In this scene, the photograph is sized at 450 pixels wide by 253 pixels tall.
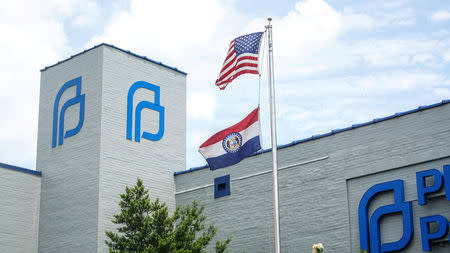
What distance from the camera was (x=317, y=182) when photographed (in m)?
25.8

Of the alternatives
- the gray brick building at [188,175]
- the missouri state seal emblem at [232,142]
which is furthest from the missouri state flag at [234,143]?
the gray brick building at [188,175]

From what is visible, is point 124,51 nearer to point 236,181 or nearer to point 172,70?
point 172,70

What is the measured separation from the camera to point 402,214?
2323cm

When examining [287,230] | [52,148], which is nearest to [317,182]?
[287,230]

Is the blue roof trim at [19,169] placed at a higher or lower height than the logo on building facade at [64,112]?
lower

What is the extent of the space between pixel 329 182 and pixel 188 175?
6.89 meters

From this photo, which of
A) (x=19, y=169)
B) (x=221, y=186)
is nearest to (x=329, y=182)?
(x=221, y=186)

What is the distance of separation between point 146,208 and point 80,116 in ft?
22.5

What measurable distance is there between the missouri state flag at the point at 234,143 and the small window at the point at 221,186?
7.37 m

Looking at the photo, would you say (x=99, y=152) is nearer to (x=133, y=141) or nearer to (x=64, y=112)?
(x=133, y=141)

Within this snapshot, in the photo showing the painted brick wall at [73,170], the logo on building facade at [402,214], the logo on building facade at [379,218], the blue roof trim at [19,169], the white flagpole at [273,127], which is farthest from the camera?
the blue roof trim at [19,169]

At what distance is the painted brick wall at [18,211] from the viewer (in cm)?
2881

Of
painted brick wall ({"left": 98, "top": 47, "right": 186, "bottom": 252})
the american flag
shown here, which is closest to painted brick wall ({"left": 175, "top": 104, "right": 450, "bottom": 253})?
painted brick wall ({"left": 98, "top": 47, "right": 186, "bottom": 252})

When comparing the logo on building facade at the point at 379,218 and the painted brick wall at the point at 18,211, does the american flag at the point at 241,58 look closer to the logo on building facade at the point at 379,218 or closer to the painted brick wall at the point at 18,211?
the logo on building facade at the point at 379,218
